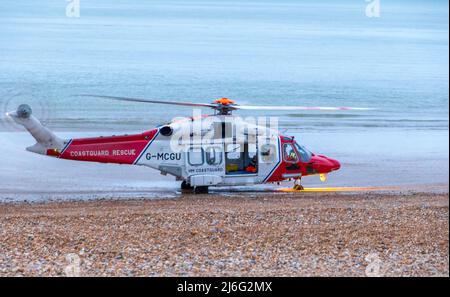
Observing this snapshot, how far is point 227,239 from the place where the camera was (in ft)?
43.1

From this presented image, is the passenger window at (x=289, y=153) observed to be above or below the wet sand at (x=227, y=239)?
above

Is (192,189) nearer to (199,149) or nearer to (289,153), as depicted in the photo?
(199,149)

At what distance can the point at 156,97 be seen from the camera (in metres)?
47.4

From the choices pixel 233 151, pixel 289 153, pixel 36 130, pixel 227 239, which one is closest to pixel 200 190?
pixel 233 151

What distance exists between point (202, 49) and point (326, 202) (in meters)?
65.4

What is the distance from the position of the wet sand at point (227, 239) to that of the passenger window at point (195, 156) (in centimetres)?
202

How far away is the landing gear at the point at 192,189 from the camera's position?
64.3 feet

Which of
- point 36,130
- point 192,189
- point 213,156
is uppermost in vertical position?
point 36,130

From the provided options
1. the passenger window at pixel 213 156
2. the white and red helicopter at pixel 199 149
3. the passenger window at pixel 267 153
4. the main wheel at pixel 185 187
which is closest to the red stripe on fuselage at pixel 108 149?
the white and red helicopter at pixel 199 149

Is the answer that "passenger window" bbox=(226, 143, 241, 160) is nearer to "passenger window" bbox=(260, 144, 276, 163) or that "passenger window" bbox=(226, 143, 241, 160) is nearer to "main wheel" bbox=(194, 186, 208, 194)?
"passenger window" bbox=(260, 144, 276, 163)

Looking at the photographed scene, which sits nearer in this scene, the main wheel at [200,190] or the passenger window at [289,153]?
the main wheel at [200,190]

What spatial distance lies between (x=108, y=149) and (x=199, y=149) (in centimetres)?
184

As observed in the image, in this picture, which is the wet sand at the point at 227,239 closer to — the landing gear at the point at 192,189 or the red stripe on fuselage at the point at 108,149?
the red stripe on fuselage at the point at 108,149

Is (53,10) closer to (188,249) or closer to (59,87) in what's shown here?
(59,87)
